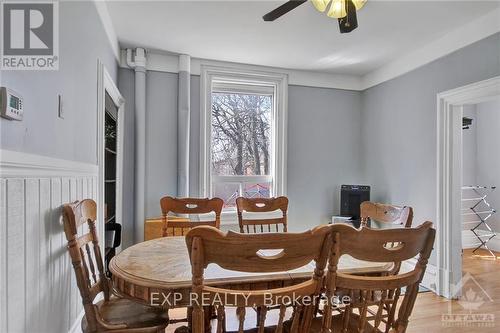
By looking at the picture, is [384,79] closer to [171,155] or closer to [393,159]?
[393,159]

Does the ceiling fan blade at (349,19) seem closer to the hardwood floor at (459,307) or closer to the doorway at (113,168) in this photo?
the doorway at (113,168)

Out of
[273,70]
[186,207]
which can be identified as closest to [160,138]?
[186,207]

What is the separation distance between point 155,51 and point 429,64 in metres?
2.96

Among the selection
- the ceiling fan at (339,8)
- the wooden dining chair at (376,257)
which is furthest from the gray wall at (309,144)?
the wooden dining chair at (376,257)

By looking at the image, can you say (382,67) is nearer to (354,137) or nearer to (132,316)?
(354,137)

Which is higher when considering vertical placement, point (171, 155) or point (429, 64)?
point (429, 64)

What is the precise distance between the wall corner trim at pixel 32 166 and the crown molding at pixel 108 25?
1.28 meters

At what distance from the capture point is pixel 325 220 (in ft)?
13.3

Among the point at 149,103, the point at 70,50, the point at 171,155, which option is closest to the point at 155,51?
the point at 149,103

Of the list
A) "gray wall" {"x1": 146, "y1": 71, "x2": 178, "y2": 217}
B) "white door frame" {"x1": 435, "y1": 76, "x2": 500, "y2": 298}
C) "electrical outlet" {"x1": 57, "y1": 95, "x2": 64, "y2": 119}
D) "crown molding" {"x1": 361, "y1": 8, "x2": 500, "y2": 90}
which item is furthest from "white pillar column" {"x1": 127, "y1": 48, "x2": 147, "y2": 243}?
"white door frame" {"x1": 435, "y1": 76, "x2": 500, "y2": 298}

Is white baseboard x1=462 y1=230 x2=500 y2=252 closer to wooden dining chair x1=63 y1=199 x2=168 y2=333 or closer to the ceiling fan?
the ceiling fan
